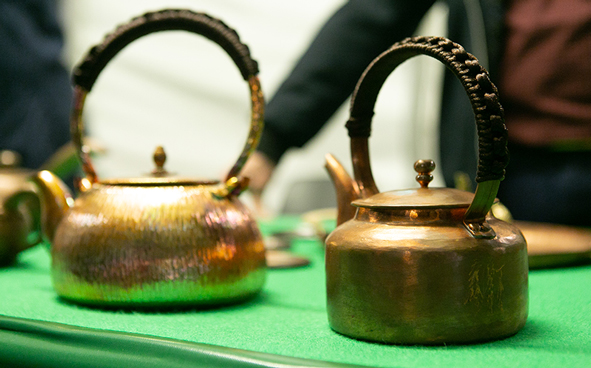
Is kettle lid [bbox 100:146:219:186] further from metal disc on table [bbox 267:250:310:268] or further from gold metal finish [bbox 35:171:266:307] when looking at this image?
metal disc on table [bbox 267:250:310:268]

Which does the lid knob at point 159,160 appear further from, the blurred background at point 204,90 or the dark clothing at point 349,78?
the blurred background at point 204,90

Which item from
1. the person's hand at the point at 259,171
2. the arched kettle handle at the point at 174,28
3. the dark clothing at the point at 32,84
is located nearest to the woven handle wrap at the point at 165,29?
the arched kettle handle at the point at 174,28

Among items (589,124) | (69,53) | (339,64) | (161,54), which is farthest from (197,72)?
(589,124)

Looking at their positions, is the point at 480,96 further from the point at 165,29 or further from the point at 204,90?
the point at 204,90

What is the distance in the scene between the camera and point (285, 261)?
0.95m

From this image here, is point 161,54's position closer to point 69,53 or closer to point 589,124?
point 69,53

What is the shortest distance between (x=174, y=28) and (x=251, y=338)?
16.9 inches

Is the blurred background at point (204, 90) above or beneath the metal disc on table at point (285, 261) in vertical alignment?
above

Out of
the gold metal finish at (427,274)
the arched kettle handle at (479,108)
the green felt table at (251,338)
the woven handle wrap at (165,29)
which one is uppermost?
the woven handle wrap at (165,29)

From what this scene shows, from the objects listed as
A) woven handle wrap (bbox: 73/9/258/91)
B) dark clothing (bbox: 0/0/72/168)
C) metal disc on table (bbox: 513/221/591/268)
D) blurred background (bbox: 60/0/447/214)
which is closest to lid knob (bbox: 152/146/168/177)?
woven handle wrap (bbox: 73/9/258/91)

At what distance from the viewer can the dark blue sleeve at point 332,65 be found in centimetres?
157

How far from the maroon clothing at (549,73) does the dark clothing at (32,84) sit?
2005 millimetres

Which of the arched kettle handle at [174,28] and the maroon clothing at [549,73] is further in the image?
the maroon clothing at [549,73]

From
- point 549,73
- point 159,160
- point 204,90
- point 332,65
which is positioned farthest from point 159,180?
point 204,90
